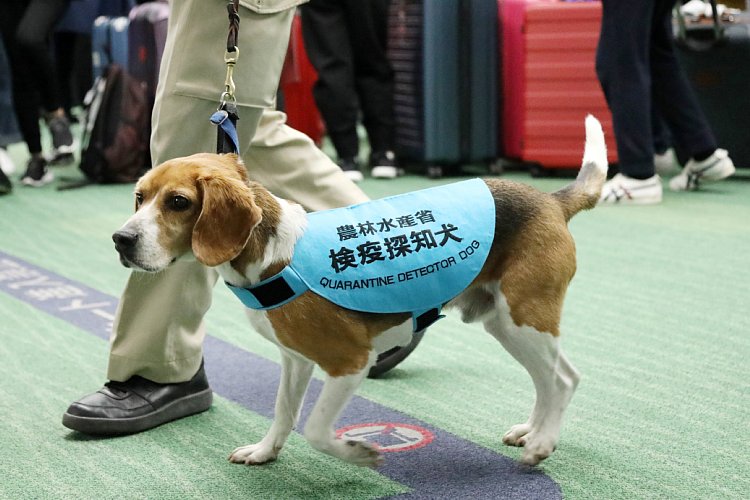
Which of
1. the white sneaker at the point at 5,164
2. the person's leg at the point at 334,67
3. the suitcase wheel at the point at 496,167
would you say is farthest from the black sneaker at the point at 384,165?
the white sneaker at the point at 5,164

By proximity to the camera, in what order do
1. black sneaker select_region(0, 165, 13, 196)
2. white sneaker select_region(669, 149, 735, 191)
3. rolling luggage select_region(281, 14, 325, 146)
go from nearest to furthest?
white sneaker select_region(669, 149, 735, 191)
black sneaker select_region(0, 165, 13, 196)
rolling luggage select_region(281, 14, 325, 146)

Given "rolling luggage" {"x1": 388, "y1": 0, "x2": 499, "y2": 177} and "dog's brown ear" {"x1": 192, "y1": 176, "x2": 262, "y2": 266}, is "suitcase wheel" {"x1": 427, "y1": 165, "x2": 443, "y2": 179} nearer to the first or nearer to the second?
"rolling luggage" {"x1": 388, "y1": 0, "x2": 499, "y2": 177}

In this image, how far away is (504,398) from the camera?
2.65 m

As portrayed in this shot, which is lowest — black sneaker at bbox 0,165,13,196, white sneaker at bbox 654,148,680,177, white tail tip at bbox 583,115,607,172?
white sneaker at bbox 654,148,680,177

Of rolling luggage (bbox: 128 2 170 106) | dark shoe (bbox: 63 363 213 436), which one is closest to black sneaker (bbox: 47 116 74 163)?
rolling luggage (bbox: 128 2 170 106)

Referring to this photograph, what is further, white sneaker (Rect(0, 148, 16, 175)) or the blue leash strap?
white sneaker (Rect(0, 148, 16, 175))

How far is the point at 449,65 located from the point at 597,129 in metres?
4.00

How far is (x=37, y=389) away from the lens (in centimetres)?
278

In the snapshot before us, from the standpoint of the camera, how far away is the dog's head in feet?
6.29

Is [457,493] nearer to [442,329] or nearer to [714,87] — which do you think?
[442,329]

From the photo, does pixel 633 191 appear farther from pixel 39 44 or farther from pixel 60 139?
pixel 60 139

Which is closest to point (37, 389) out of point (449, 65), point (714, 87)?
point (449, 65)

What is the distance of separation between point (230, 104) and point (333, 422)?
0.72 metres

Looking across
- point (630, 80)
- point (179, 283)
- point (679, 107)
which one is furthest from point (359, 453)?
point (679, 107)
